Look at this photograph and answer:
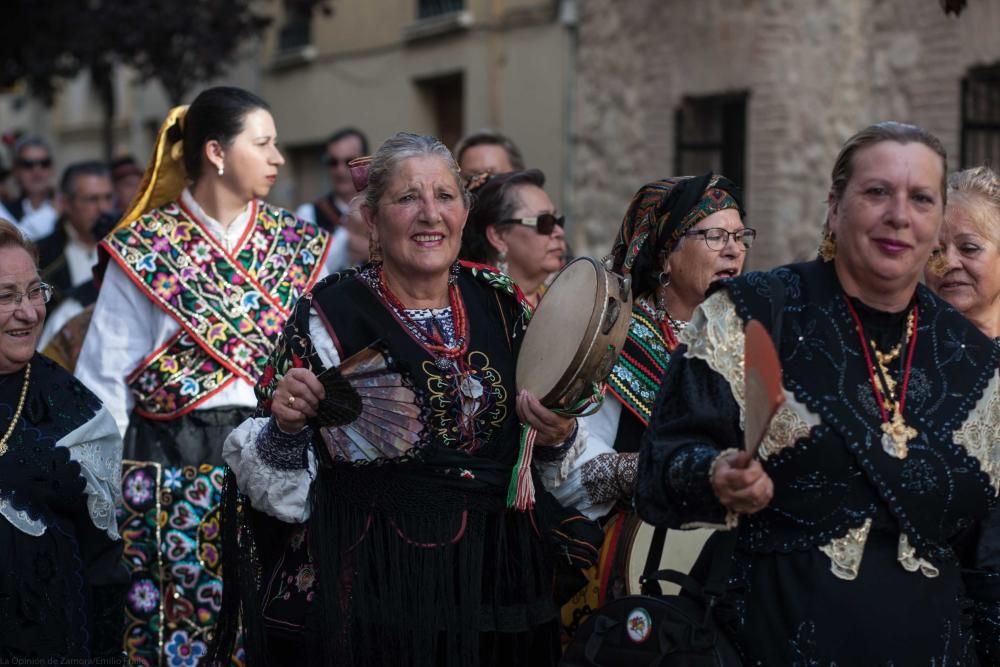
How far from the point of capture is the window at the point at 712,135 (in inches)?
530

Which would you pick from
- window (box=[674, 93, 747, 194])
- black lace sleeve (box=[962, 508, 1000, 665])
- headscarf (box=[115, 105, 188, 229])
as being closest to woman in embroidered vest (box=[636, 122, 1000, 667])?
black lace sleeve (box=[962, 508, 1000, 665])

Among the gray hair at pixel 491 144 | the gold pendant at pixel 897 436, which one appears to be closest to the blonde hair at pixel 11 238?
the gold pendant at pixel 897 436

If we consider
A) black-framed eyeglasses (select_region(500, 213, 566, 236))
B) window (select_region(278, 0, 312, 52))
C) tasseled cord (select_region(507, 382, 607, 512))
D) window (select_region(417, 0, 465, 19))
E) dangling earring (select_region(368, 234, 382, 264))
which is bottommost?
tasseled cord (select_region(507, 382, 607, 512))

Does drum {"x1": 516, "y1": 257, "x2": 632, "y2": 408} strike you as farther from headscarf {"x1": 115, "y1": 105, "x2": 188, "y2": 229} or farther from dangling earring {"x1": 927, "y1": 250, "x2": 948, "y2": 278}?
headscarf {"x1": 115, "y1": 105, "x2": 188, "y2": 229}

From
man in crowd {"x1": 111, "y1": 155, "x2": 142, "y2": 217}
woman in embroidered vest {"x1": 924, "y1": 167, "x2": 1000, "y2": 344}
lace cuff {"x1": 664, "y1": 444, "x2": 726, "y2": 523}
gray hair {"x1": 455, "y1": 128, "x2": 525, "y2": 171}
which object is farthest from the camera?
man in crowd {"x1": 111, "y1": 155, "x2": 142, "y2": 217}

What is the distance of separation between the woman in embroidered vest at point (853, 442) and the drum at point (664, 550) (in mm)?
789

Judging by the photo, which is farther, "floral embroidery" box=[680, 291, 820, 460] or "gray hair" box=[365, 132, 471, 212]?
"gray hair" box=[365, 132, 471, 212]

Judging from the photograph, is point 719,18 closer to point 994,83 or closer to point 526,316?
point 994,83

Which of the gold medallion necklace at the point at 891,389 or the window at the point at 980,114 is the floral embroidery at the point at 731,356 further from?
the window at the point at 980,114

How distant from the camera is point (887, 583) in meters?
3.54

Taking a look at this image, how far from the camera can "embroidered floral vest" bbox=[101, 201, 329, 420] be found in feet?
19.4

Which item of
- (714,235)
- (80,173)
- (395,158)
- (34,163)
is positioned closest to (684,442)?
(395,158)

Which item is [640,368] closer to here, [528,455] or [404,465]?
[528,455]

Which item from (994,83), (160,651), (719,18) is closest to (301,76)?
(719,18)
